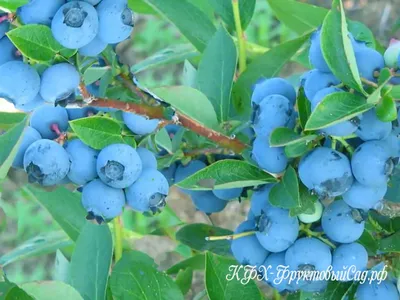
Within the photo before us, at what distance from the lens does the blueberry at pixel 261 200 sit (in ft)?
3.21

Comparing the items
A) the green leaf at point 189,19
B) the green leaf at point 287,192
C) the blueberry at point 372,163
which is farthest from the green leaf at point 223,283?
the green leaf at point 189,19

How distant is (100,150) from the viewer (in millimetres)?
907

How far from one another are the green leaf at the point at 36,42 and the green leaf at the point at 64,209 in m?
0.49

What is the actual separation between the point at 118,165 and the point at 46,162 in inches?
3.4

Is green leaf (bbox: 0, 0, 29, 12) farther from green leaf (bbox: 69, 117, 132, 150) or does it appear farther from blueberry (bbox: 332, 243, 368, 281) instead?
blueberry (bbox: 332, 243, 368, 281)

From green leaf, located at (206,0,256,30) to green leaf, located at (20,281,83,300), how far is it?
57 centimetres

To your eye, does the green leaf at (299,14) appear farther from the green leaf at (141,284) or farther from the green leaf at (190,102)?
the green leaf at (141,284)

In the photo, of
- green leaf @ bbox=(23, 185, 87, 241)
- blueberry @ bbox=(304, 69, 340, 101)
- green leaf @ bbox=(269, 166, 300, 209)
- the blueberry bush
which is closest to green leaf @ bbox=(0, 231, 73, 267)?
green leaf @ bbox=(23, 185, 87, 241)

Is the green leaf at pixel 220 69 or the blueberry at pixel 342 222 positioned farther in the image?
the green leaf at pixel 220 69

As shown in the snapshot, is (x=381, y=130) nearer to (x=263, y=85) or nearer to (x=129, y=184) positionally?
(x=263, y=85)

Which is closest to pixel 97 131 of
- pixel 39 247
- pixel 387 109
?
pixel 387 109

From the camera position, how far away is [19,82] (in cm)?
79

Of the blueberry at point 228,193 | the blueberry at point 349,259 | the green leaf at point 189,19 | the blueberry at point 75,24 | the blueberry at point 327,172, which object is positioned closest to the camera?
the blueberry at point 75,24

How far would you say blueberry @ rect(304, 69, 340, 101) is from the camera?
2.81 ft
